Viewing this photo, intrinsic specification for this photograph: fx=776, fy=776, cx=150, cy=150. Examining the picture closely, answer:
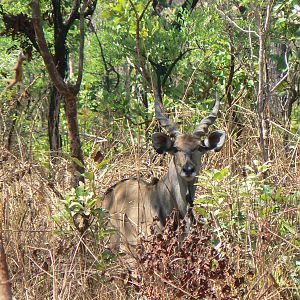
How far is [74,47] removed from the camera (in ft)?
32.4

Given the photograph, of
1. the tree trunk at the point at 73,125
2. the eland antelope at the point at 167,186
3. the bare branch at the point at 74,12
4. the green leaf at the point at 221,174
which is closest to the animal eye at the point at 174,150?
the eland antelope at the point at 167,186

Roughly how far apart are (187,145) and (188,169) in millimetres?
341

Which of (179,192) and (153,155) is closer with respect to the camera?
(179,192)

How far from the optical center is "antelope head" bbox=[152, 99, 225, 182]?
629 cm

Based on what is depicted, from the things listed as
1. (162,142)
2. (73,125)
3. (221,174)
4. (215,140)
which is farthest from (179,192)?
(221,174)

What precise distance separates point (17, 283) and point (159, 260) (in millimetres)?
1269

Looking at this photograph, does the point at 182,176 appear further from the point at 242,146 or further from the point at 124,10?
the point at 124,10

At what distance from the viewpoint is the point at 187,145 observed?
255 inches

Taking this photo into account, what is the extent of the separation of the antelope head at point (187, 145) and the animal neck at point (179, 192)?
77mm

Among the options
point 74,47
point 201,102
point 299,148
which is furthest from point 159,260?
point 74,47

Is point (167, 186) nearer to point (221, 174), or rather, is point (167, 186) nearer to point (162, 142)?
point (162, 142)

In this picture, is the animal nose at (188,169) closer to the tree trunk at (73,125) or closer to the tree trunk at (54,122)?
the tree trunk at (73,125)

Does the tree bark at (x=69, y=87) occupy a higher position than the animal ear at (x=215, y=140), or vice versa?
the tree bark at (x=69, y=87)

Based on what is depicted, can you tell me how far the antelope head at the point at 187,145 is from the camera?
6.29m
